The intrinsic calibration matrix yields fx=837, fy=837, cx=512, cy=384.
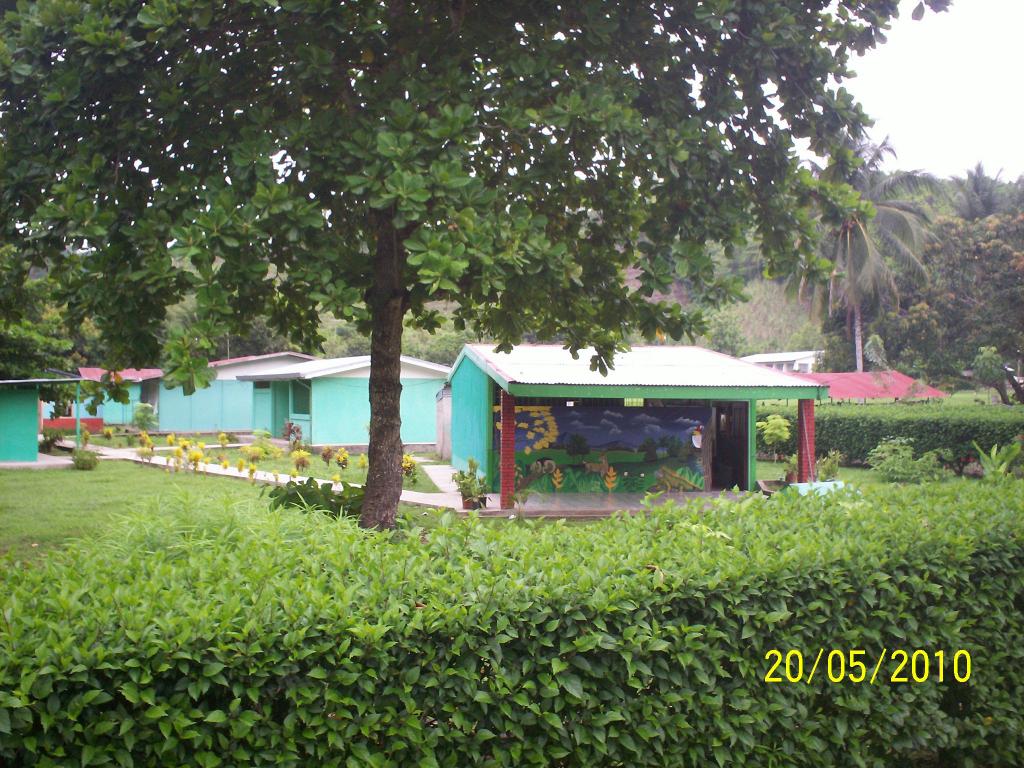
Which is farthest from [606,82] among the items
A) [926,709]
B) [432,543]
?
[926,709]

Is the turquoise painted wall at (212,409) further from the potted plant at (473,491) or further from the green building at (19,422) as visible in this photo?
the potted plant at (473,491)

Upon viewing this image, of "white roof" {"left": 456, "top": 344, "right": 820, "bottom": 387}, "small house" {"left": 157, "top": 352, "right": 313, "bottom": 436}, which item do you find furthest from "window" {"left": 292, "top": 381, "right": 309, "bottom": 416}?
"white roof" {"left": 456, "top": 344, "right": 820, "bottom": 387}

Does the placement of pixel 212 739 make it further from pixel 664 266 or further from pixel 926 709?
pixel 664 266

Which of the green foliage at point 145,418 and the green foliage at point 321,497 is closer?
the green foliage at point 321,497

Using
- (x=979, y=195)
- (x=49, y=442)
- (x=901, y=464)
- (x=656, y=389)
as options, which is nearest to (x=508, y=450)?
(x=656, y=389)

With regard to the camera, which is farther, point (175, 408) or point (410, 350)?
point (410, 350)

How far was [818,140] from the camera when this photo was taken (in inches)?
289

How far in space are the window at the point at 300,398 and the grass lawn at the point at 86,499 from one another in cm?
723

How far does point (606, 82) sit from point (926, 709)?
526 centimetres

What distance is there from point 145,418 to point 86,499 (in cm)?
2114

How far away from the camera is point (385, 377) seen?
25.5 ft

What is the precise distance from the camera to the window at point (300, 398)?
2909 centimetres

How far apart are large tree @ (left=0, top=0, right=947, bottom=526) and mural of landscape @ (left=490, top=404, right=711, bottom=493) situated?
8.49 meters
